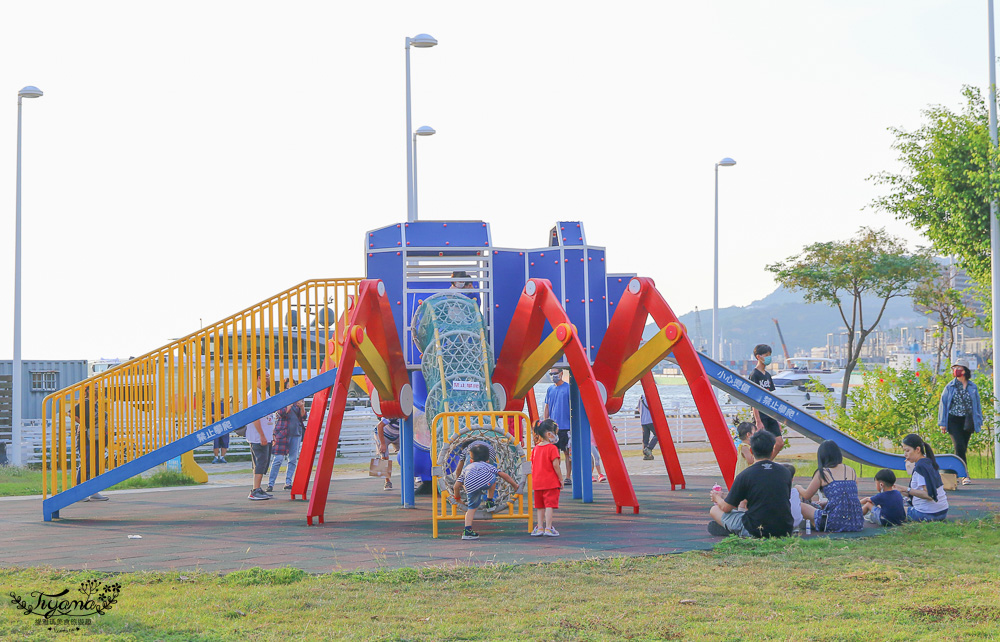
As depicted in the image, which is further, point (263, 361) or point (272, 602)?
point (263, 361)

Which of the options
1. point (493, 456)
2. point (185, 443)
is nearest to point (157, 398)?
point (185, 443)

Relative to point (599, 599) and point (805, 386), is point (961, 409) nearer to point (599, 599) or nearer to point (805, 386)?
point (805, 386)

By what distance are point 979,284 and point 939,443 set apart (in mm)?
5091

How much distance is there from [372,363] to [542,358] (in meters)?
2.14

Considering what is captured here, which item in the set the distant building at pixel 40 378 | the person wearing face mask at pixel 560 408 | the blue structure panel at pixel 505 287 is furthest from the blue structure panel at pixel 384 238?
the distant building at pixel 40 378

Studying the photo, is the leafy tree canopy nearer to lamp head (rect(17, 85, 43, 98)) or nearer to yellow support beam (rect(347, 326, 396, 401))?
yellow support beam (rect(347, 326, 396, 401))

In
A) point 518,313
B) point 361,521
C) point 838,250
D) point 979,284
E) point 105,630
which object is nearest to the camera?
point 105,630

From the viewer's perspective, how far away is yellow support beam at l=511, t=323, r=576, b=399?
1198cm

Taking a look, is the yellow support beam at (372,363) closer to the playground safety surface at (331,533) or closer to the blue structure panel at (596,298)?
the playground safety surface at (331,533)

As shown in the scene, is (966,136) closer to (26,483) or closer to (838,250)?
(838,250)

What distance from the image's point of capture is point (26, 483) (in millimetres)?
17406

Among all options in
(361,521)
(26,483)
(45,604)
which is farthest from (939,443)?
(26,483)

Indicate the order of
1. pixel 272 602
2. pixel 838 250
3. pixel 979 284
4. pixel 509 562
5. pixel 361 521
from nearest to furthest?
pixel 272 602
pixel 509 562
pixel 361 521
pixel 979 284
pixel 838 250

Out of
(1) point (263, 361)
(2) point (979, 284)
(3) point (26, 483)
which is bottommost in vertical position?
(3) point (26, 483)
